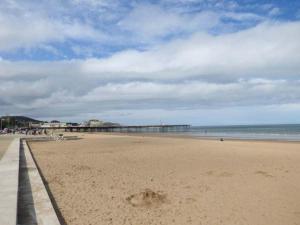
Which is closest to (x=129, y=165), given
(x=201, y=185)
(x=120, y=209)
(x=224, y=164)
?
(x=224, y=164)

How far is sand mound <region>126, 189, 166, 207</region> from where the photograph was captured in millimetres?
6820

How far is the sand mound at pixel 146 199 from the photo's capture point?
22.4ft

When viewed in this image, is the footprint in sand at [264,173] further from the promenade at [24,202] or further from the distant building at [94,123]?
the distant building at [94,123]

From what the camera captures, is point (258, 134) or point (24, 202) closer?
point (24, 202)

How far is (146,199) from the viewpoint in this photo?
710 cm

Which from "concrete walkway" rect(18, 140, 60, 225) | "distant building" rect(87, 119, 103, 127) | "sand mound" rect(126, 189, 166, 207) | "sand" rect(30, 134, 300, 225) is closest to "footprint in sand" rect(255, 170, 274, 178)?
"sand" rect(30, 134, 300, 225)

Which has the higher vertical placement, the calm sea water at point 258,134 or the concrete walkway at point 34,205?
the calm sea water at point 258,134

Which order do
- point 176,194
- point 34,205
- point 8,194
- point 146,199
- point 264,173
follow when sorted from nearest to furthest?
point 34,205 < point 8,194 < point 146,199 < point 176,194 < point 264,173

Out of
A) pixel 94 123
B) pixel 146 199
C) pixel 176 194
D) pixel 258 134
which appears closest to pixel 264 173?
pixel 176 194

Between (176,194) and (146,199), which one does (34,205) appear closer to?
(146,199)

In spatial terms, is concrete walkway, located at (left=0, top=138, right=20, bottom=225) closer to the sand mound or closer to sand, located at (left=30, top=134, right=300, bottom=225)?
sand, located at (left=30, top=134, right=300, bottom=225)

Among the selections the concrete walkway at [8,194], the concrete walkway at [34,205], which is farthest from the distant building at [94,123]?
the concrete walkway at [34,205]

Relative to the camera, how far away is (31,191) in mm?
7234

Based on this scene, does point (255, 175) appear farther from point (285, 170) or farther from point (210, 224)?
point (210, 224)
